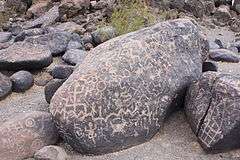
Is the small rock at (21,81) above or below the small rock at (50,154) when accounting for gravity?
below

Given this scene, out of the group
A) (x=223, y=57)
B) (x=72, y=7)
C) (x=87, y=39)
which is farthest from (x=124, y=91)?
(x=72, y=7)

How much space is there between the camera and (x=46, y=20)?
7047 mm

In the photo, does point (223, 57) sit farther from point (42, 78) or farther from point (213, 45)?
point (42, 78)

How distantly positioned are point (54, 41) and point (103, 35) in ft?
1.79

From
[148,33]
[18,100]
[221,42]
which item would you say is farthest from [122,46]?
[221,42]

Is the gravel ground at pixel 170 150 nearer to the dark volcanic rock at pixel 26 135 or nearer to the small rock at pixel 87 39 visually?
the dark volcanic rock at pixel 26 135

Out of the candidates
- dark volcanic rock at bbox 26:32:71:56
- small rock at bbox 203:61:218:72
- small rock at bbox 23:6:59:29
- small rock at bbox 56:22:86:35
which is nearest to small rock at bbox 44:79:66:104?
dark volcanic rock at bbox 26:32:71:56

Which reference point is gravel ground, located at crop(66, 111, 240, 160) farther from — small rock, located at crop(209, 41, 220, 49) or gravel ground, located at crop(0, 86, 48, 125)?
small rock, located at crop(209, 41, 220, 49)

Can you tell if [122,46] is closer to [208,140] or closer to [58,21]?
[208,140]

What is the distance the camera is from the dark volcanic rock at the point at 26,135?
→ 12.1ft

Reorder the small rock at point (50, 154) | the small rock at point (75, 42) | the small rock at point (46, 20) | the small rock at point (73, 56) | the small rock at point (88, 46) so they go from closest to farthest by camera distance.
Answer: the small rock at point (50, 154), the small rock at point (73, 56), the small rock at point (75, 42), the small rock at point (88, 46), the small rock at point (46, 20)

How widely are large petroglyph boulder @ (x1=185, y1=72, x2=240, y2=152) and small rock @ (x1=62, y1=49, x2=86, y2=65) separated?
57.5 inches

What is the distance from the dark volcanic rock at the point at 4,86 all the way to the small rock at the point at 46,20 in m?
2.27

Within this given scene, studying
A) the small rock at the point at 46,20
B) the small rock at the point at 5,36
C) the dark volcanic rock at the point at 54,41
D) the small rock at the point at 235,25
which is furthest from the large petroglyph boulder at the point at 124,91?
the small rock at the point at 235,25
